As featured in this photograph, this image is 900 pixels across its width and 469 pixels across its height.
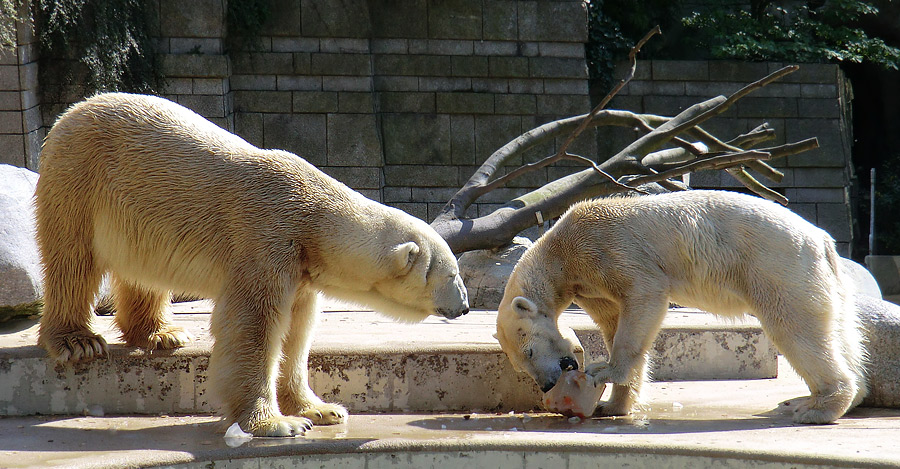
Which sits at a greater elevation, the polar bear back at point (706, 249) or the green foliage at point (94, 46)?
the green foliage at point (94, 46)

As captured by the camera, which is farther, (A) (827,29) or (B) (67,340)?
(A) (827,29)

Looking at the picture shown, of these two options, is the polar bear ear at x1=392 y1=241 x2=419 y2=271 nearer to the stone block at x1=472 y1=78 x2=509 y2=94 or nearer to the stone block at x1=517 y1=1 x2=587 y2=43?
the stone block at x1=472 y1=78 x2=509 y2=94

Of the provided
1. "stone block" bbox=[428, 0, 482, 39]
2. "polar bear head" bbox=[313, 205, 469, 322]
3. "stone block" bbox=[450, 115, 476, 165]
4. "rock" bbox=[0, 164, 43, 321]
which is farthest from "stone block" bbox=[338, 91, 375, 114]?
"polar bear head" bbox=[313, 205, 469, 322]

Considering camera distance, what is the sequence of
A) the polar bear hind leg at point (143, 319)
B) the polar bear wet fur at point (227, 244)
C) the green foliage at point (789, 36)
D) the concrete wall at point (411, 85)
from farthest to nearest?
the green foliage at point (789, 36) → the concrete wall at point (411, 85) → the polar bear hind leg at point (143, 319) → the polar bear wet fur at point (227, 244)

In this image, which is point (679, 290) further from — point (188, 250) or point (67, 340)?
point (67, 340)

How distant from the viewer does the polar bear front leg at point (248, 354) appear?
3643mm

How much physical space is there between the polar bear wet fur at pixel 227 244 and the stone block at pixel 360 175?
6045 mm

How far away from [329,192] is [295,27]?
22.0 ft

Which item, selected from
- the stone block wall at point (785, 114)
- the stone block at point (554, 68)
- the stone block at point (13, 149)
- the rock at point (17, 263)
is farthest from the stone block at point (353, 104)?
the rock at point (17, 263)

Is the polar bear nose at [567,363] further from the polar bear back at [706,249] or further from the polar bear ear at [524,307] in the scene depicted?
the polar bear back at [706,249]

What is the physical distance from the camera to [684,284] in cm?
417

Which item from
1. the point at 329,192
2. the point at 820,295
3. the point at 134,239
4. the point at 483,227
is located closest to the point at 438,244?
the point at 329,192

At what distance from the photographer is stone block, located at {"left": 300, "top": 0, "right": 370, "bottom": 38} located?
33.2 ft

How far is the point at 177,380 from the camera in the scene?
424 cm
